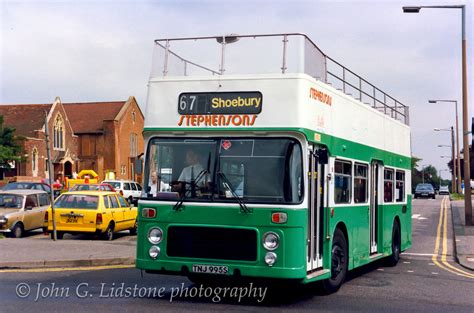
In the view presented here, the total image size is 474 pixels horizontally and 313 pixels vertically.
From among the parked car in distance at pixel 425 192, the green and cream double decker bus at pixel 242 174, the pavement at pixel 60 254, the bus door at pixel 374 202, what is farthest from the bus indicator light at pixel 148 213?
the parked car in distance at pixel 425 192

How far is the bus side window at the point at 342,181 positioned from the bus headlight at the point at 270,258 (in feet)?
6.65

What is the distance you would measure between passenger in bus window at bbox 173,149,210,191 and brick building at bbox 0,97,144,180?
54.4 meters

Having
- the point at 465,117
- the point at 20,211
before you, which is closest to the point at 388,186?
the point at 20,211

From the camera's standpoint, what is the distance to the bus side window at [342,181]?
11148 millimetres

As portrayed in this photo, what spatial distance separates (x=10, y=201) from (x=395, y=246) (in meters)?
12.1

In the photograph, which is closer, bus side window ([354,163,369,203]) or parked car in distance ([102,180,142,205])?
bus side window ([354,163,369,203])

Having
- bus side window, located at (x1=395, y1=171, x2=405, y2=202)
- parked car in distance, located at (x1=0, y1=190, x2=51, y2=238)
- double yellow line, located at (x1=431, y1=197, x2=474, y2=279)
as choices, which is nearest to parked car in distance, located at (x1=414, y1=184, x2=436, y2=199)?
double yellow line, located at (x1=431, y1=197, x2=474, y2=279)

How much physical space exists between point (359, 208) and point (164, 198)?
3.96m

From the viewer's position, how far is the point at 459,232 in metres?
25.3

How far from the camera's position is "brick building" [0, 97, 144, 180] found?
66.5 m

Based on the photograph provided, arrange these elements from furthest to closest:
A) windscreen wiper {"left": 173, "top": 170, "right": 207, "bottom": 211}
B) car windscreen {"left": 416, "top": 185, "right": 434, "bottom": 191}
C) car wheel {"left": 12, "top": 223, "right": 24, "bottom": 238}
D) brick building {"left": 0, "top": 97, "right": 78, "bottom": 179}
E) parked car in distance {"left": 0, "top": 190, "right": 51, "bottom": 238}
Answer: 1. brick building {"left": 0, "top": 97, "right": 78, "bottom": 179}
2. car windscreen {"left": 416, "top": 185, "right": 434, "bottom": 191}
3. car wheel {"left": 12, "top": 223, "right": 24, "bottom": 238}
4. parked car in distance {"left": 0, "top": 190, "right": 51, "bottom": 238}
5. windscreen wiper {"left": 173, "top": 170, "right": 207, "bottom": 211}

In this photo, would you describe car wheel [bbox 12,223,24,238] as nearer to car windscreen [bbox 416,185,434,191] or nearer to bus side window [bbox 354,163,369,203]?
bus side window [bbox 354,163,369,203]

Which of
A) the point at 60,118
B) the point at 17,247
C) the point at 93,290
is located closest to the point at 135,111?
the point at 60,118

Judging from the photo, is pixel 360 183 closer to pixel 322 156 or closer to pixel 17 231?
pixel 322 156
